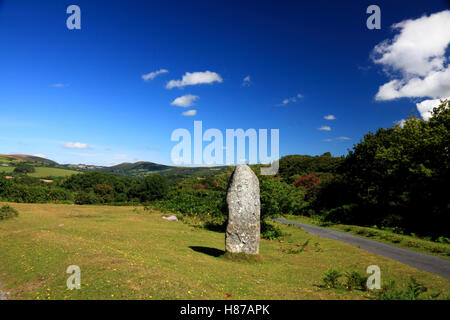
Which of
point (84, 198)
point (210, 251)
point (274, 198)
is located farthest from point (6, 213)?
point (84, 198)

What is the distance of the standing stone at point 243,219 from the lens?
14.0m

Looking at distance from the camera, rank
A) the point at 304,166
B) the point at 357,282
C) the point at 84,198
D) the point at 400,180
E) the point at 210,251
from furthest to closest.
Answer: the point at 304,166 → the point at 84,198 → the point at 400,180 → the point at 210,251 → the point at 357,282

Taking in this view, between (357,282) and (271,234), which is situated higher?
(357,282)

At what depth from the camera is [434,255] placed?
59.1 ft

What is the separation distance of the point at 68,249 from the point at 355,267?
52.6 ft

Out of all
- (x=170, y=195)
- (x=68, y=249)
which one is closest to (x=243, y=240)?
(x=68, y=249)

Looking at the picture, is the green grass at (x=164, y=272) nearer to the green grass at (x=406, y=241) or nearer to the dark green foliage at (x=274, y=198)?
the green grass at (x=406, y=241)

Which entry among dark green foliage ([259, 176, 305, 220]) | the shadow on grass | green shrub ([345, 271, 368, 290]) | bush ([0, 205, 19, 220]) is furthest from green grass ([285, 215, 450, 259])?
bush ([0, 205, 19, 220])

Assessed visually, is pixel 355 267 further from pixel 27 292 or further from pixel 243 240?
pixel 27 292

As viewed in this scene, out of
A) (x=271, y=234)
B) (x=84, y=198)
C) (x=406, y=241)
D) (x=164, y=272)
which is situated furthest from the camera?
(x=84, y=198)

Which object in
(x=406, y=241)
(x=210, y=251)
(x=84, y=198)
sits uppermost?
(x=210, y=251)

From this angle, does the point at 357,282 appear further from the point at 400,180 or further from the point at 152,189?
the point at 152,189

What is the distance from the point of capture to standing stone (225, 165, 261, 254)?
1396cm

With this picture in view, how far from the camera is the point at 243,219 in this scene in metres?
13.9
